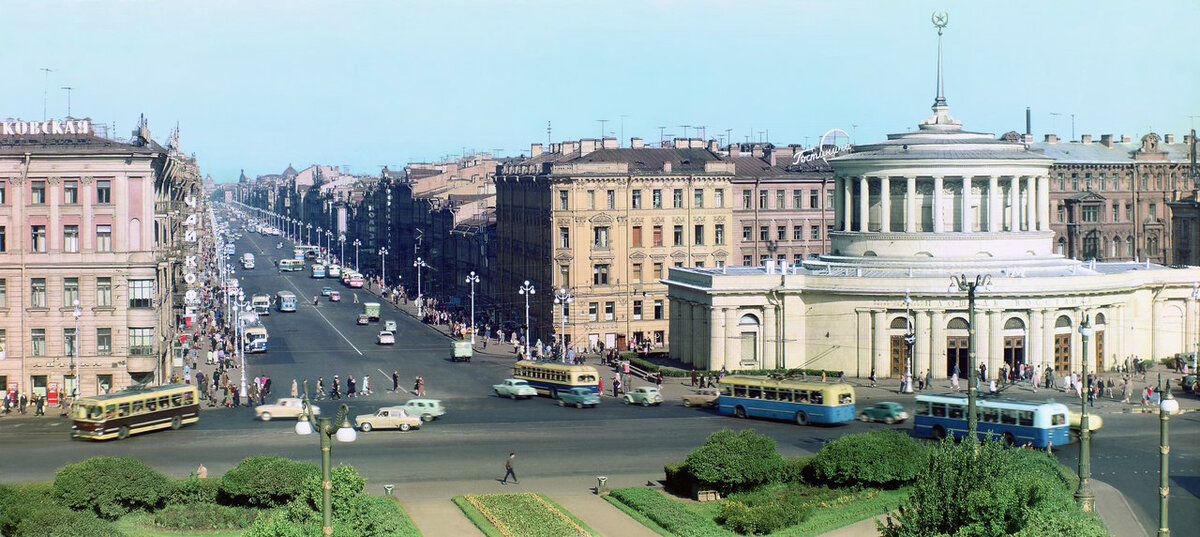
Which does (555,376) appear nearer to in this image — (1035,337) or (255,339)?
(1035,337)

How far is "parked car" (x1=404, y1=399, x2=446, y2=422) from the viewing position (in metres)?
66.8

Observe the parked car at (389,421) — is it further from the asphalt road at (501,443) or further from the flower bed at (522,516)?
the flower bed at (522,516)

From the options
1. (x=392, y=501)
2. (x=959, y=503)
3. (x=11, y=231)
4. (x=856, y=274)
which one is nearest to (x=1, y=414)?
(x=11, y=231)

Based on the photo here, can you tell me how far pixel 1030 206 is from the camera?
89875mm

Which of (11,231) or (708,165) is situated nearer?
(11,231)

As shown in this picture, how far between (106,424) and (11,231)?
57.7 ft

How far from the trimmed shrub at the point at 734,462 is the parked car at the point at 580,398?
22.9m

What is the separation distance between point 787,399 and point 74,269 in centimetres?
3417

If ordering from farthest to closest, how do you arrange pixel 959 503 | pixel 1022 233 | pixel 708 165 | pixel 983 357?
pixel 708 165 < pixel 1022 233 < pixel 983 357 < pixel 959 503

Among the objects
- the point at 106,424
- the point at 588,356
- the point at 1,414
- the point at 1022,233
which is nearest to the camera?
the point at 106,424

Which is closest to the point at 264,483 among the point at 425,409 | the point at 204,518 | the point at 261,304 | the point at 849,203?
the point at 204,518

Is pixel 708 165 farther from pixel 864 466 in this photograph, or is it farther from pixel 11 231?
pixel 864 466

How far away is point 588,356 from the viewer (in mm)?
97875

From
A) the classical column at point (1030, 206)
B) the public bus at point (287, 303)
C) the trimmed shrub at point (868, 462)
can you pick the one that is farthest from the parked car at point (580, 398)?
the public bus at point (287, 303)
